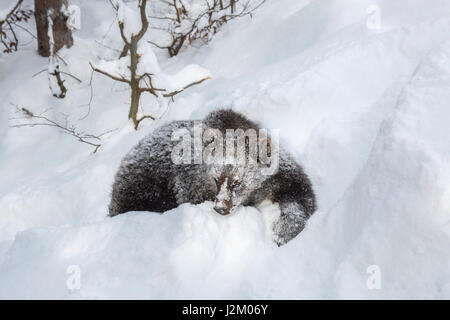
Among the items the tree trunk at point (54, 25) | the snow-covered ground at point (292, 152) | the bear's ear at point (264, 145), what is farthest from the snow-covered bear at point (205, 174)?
the tree trunk at point (54, 25)

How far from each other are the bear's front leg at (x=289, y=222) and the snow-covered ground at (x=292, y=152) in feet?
0.38

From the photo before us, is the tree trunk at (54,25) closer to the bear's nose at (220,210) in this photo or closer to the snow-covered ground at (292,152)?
the snow-covered ground at (292,152)

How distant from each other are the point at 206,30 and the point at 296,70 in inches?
116

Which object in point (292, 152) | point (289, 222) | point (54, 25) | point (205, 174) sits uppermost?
point (54, 25)

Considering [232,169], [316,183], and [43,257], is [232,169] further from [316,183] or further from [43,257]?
[43,257]

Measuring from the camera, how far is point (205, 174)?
2783 mm

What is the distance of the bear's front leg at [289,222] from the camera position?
2.39 m

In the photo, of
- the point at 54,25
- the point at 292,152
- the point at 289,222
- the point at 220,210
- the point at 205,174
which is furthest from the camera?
the point at 54,25

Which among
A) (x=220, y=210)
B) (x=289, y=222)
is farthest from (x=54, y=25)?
(x=289, y=222)

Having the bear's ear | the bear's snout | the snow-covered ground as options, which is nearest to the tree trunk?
the snow-covered ground

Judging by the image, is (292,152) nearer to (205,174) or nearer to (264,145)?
(264,145)

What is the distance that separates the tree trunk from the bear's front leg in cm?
563

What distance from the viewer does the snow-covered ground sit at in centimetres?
160

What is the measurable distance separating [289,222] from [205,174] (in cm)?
82
